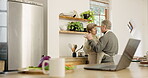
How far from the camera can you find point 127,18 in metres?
6.99

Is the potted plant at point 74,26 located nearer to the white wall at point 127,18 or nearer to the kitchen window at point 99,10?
the kitchen window at point 99,10

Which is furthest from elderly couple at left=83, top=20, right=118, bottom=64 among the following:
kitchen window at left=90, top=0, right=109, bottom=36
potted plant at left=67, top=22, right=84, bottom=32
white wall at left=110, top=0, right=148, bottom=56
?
white wall at left=110, top=0, right=148, bottom=56

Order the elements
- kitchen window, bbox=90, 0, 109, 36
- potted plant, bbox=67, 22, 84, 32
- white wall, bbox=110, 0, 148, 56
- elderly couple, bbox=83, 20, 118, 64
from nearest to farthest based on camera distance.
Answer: elderly couple, bbox=83, 20, 118, 64
potted plant, bbox=67, 22, 84, 32
kitchen window, bbox=90, 0, 109, 36
white wall, bbox=110, 0, 148, 56

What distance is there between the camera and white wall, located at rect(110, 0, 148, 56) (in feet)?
21.6

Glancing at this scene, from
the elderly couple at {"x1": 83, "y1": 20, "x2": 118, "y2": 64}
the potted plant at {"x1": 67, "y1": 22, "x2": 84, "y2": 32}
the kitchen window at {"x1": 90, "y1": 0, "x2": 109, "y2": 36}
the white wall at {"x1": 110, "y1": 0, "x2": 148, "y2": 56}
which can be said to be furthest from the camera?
the white wall at {"x1": 110, "y1": 0, "x2": 148, "y2": 56}

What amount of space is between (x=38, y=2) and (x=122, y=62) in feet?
10.4

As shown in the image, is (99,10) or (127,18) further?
(127,18)

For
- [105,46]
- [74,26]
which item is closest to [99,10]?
[74,26]

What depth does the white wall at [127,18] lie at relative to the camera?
6.59m

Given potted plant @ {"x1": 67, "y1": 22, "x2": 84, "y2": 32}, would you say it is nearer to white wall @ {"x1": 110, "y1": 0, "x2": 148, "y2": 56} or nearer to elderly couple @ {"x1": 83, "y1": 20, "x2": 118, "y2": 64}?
elderly couple @ {"x1": 83, "y1": 20, "x2": 118, "y2": 64}

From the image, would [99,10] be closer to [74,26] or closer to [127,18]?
[127,18]

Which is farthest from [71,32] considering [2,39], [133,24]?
[133,24]

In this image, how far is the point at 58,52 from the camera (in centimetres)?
481

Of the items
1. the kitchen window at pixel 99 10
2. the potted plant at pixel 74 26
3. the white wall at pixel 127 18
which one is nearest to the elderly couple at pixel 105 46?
the potted plant at pixel 74 26
